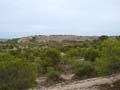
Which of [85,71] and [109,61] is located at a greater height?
[109,61]

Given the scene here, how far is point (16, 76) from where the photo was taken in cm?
3256

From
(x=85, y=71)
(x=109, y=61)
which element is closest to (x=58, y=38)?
(x=85, y=71)

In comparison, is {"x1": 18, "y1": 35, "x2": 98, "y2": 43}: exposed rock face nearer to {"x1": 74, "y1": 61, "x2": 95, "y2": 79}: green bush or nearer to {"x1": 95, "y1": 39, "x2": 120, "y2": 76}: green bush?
{"x1": 74, "y1": 61, "x2": 95, "y2": 79}: green bush

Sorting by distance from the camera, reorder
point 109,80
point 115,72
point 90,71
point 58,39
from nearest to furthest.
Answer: point 109,80 < point 115,72 < point 90,71 < point 58,39

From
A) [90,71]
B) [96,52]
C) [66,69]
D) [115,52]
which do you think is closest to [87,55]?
[96,52]

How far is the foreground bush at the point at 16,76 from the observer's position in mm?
32312

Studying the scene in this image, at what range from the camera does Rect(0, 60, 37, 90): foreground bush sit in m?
32.3

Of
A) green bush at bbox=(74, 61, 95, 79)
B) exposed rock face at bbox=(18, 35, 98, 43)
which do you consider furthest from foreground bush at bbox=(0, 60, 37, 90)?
exposed rock face at bbox=(18, 35, 98, 43)

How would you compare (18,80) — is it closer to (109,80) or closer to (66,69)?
(109,80)

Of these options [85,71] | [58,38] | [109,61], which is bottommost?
[58,38]

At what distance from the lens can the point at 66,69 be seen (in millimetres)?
58719

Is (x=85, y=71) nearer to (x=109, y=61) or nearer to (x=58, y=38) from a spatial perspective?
(x=109, y=61)

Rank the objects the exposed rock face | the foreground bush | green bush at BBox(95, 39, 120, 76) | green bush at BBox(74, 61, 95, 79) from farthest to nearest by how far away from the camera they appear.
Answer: the exposed rock face, green bush at BBox(74, 61, 95, 79), green bush at BBox(95, 39, 120, 76), the foreground bush

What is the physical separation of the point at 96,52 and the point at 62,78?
16.7m
